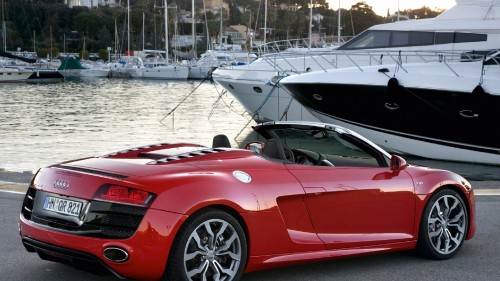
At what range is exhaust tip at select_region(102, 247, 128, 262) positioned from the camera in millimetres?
5863

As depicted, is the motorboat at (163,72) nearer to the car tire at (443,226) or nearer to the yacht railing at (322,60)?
the yacht railing at (322,60)

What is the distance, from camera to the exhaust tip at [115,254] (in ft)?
19.2

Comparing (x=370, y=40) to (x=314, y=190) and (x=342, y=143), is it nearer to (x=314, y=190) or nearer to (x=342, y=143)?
(x=342, y=143)

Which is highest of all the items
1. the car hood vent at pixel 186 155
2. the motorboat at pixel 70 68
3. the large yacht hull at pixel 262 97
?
the car hood vent at pixel 186 155

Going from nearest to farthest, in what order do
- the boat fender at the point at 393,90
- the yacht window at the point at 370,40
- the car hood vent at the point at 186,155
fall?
the car hood vent at the point at 186,155 < the boat fender at the point at 393,90 < the yacht window at the point at 370,40

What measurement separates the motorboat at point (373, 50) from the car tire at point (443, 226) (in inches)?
523

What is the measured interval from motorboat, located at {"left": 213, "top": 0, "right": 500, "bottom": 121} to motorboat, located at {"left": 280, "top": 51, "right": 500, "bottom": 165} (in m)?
0.83

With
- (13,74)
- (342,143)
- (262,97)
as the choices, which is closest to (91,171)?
(342,143)

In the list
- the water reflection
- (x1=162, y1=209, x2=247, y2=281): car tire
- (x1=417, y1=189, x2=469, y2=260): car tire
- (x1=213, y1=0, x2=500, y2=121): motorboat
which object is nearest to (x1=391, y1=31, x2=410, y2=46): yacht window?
(x1=213, y1=0, x2=500, y2=121): motorboat

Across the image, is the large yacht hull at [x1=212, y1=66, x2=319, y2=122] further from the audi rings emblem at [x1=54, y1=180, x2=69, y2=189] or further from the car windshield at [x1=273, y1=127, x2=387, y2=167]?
the audi rings emblem at [x1=54, y1=180, x2=69, y2=189]

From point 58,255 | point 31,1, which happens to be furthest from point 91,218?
point 31,1

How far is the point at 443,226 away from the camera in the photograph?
7.92 m

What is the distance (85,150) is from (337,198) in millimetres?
18787

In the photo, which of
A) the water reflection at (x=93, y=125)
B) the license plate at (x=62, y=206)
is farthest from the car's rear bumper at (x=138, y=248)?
the water reflection at (x=93, y=125)
